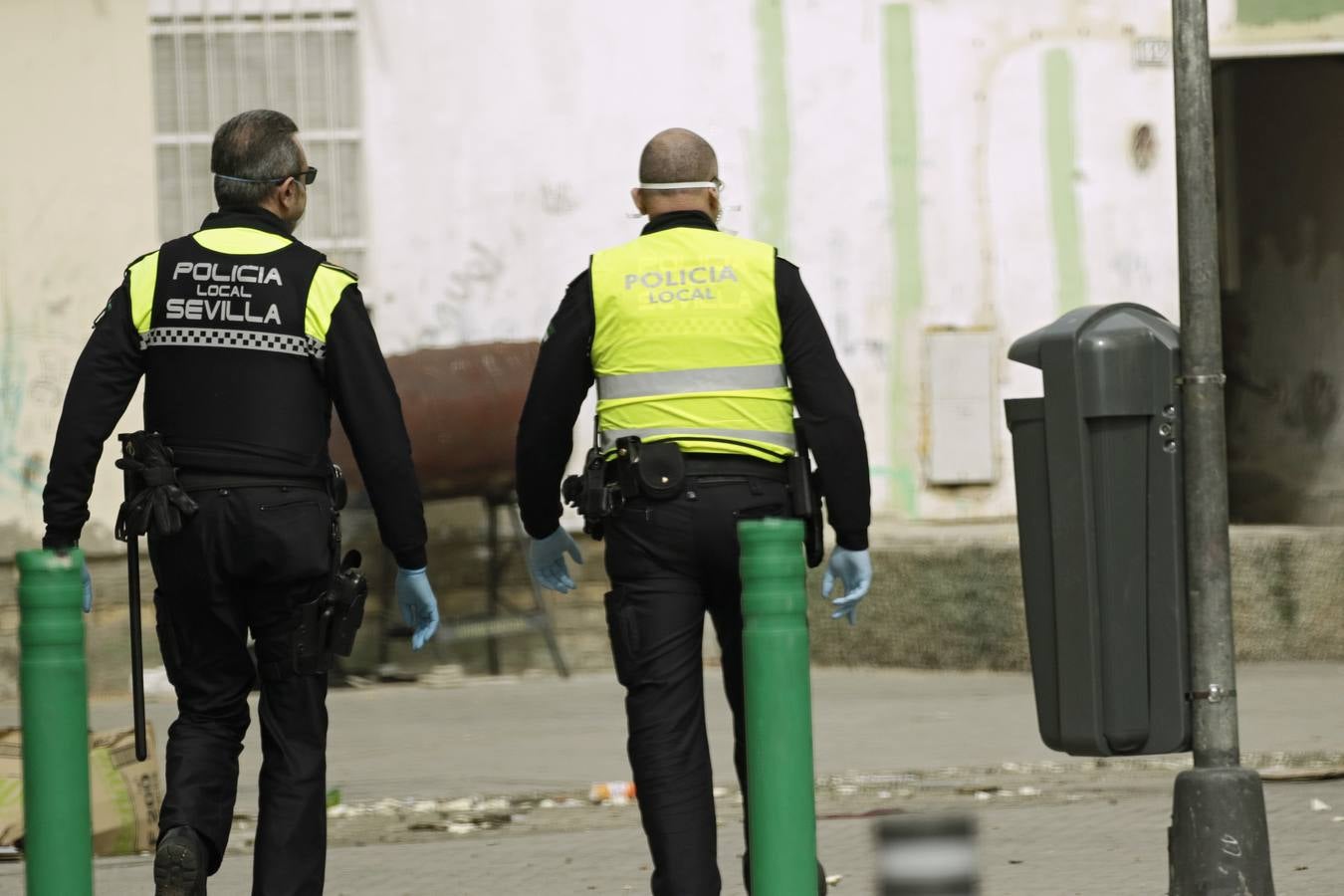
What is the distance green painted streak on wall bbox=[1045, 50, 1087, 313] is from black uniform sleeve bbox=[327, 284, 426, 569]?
6832mm

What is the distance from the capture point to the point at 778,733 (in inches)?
171

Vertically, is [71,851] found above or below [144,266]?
below

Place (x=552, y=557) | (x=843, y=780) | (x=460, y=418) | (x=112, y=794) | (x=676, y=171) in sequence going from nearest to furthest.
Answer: (x=676, y=171), (x=552, y=557), (x=112, y=794), (x=843, y=780), (x=460, y=418)

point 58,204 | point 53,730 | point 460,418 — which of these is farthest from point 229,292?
point 58,204

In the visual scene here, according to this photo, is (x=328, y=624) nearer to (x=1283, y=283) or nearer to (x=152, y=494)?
(x=152, y=494)

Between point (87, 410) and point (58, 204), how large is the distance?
636 centimetres

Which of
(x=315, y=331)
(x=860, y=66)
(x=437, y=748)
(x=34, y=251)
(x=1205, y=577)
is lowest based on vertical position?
(x=437, y=748)

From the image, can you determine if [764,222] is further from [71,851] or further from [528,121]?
[71,851]

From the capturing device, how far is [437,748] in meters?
9.16

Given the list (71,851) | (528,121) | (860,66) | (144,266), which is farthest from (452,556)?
(71,851)

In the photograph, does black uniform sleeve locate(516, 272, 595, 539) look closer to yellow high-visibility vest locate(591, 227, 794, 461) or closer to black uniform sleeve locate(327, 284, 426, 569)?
yellow high-visibility vest locate(591, 227, 794, 461)

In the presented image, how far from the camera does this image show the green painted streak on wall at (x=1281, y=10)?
1148 centimetres

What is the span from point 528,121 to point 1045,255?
2557 millimetres

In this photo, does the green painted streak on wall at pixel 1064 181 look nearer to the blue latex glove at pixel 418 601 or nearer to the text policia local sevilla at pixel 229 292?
the blue latex glove at pixel 418 601
